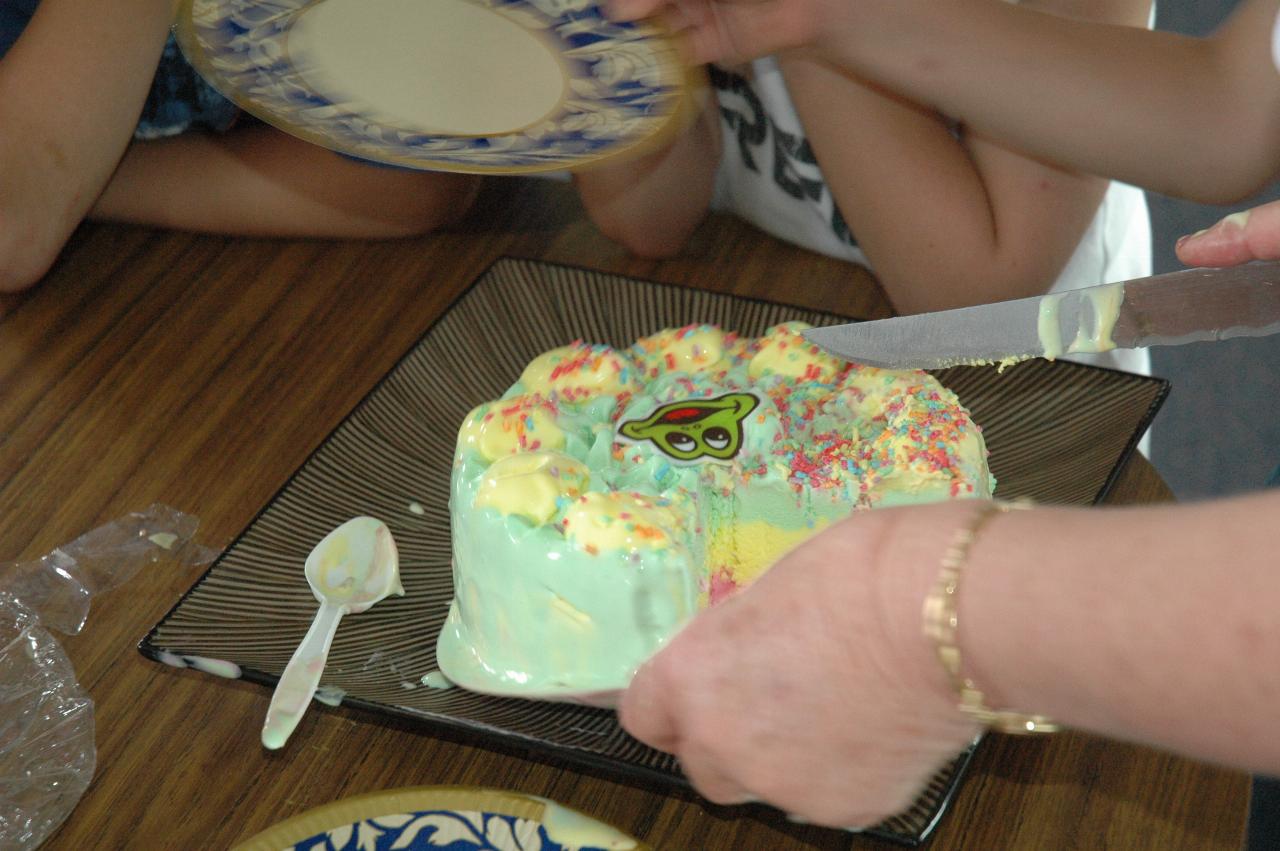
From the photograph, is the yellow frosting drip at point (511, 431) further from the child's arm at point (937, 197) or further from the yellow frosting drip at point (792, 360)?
the child's arm at point (937, 197)

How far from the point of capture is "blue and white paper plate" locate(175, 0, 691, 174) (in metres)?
0.84

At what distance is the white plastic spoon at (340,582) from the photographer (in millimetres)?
802

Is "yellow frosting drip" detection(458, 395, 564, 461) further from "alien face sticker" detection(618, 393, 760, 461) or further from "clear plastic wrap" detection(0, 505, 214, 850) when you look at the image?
"clear plastic wrap" detection(0, 505, 214, 850)

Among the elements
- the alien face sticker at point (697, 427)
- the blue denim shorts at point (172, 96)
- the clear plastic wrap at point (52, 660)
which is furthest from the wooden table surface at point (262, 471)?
the alien face sticker at point (697, 427)

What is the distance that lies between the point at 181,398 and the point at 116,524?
0.17m

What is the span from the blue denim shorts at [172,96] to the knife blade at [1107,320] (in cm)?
92

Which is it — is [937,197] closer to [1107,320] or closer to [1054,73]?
[1054,73]

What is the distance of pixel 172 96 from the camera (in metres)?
1.33

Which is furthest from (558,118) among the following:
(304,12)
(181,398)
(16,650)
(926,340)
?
(16,650)

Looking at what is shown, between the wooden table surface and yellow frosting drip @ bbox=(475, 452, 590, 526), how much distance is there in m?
0.17

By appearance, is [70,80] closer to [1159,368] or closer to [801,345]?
[801,345]

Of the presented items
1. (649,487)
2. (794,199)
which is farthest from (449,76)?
(794,199)

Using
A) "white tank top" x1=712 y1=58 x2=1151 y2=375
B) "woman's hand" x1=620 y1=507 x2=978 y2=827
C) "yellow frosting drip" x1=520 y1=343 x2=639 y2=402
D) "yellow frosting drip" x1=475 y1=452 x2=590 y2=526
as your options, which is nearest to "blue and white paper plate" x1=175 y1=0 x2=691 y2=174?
"yellow frosting drip" x1=520 y1=343 x2=639 y2=402

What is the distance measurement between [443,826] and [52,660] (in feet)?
1.18
